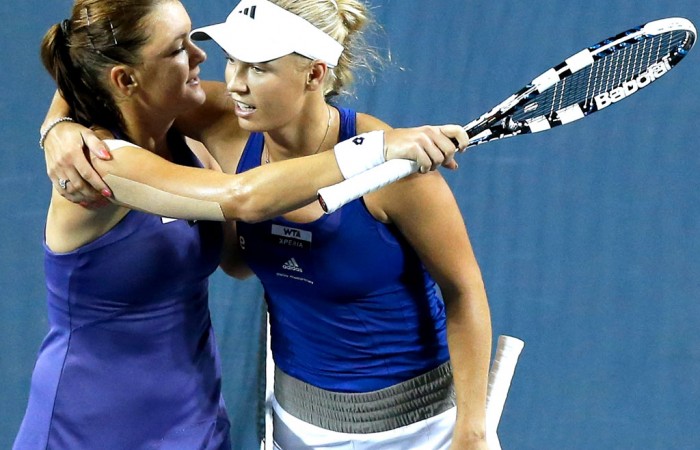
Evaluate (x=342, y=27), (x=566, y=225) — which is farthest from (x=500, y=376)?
(x=566, y=225)

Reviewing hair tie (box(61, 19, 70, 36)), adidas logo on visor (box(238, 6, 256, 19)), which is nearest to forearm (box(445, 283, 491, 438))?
adidas logo on visor (box(238, 6, 256, 19))

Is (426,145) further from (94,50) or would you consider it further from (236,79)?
(94,50)

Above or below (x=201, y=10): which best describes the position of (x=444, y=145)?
above

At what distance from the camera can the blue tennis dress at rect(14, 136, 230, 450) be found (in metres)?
1.75

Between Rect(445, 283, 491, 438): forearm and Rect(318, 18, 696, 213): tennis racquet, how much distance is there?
0.26 metres

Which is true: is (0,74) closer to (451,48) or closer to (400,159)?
(451,48)

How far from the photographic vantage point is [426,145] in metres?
1.51

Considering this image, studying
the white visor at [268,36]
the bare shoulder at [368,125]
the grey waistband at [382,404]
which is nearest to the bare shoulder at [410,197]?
the bare shoulder at [368,125]

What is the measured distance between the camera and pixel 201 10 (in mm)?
2668

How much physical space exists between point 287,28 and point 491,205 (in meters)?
1.05

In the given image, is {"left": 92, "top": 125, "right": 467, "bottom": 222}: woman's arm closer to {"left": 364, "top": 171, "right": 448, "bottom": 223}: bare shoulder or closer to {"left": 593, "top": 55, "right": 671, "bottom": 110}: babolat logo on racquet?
{"left": 364, "top": 171, "right": 448, "bottom": 223}: bare shoulder

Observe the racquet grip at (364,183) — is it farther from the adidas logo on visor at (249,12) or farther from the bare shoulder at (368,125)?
the adidas logo on visor at (249,12)

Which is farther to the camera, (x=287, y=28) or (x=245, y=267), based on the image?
(x=245, y=267)

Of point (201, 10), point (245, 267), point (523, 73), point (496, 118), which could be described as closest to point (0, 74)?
point (201, 10)
